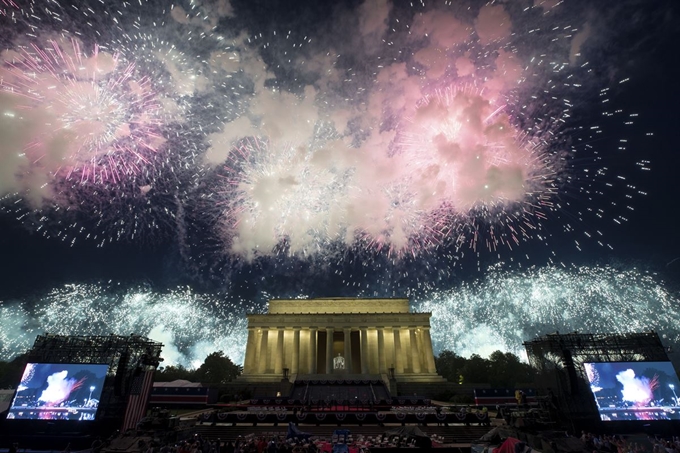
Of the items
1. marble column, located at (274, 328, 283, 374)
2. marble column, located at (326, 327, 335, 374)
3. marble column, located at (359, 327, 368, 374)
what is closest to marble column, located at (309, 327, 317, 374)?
marble column, located at (326, 327, 335, 374)

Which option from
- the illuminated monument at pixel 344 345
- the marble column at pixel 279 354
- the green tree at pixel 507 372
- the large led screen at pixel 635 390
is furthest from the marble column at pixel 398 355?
the large led screen at pixel 635 390

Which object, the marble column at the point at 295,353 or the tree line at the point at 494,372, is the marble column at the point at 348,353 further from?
the tree line at the point at 494,372

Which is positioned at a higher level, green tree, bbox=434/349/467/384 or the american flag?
green tree, bbox=434/349/467/384

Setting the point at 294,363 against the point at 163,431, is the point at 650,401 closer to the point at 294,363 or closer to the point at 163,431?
the point at 163,431

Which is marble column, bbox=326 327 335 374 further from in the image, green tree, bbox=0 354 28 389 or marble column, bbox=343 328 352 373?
green tree, bbox=0 354 28 389

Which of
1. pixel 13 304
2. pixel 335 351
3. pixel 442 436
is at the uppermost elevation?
pixel 13 304

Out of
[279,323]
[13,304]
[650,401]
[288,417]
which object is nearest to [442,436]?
[288,417]
